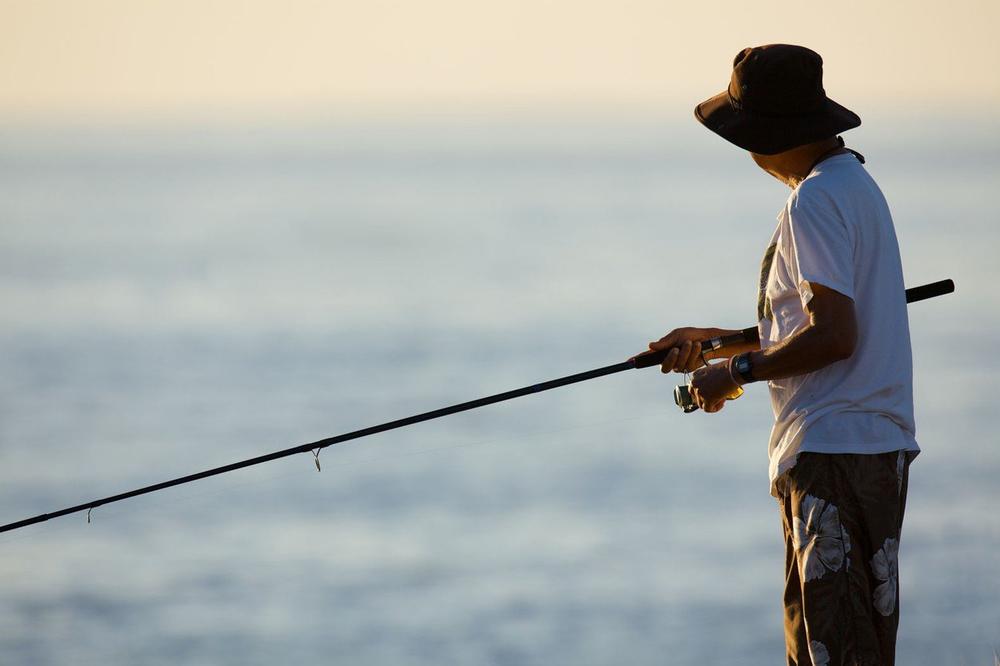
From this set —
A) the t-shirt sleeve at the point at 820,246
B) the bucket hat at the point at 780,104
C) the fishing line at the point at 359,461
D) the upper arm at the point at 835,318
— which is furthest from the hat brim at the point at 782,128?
the fishing line at the point at 359,461

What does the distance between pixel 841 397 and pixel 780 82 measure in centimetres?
53

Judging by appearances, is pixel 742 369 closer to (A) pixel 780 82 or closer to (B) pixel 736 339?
(B) pixel 736 339

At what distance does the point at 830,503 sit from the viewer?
2566 mm

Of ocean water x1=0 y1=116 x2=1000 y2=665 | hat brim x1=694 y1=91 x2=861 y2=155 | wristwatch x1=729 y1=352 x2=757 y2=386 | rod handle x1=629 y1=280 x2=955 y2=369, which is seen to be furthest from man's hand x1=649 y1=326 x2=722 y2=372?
ocean water x1=0 y1=116 x2=1000 y2=665

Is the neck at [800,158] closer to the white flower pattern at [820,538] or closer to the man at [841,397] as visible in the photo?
the man at [841,397]

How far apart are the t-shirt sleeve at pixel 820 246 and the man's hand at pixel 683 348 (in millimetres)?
467

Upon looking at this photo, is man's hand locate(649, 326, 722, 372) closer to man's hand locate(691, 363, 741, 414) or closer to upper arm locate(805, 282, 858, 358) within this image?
man's hand locate(691, 363, 741, 414)

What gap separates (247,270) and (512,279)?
2.99 meters

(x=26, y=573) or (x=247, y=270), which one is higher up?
(x=247, y=270)

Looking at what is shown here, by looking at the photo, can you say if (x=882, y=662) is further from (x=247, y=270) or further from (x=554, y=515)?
(x=247, y=270)

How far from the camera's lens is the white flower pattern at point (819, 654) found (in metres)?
2.58

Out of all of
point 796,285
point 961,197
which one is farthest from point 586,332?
point 796,285

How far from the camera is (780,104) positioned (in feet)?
8.78

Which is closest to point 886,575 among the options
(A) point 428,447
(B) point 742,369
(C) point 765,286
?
(B) point 742,369
